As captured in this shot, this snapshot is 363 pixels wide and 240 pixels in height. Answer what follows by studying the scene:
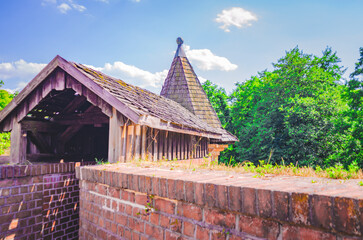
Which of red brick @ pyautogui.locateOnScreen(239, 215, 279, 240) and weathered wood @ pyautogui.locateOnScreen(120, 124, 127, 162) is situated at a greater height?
weathered wood @ pyautogui.locateOnScreen(120, 124, 127, 162)

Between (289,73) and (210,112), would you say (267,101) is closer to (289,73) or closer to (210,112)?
(289,73)

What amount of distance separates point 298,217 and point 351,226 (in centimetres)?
27

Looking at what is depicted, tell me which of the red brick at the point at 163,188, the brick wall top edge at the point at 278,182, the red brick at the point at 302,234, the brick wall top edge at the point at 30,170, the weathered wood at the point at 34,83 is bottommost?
→ the brick wall top edge at the point at 30,170

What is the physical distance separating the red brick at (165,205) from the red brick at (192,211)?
0.37 ft

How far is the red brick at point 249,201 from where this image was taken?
1609 millimetres

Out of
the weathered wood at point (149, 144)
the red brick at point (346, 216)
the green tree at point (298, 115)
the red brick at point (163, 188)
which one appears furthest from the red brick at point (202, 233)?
the green tree at point (298, 115)

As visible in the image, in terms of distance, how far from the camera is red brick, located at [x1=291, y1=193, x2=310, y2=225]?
1.40 metres

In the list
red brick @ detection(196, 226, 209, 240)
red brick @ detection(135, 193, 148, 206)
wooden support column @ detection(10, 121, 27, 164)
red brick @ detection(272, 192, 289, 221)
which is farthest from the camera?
wooden support column @ detection(10, 121, 27, 164)

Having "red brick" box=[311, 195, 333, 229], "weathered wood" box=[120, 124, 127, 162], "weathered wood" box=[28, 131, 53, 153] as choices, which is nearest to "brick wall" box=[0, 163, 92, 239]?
"weathered wood" box=[120, 124, 127, 162]

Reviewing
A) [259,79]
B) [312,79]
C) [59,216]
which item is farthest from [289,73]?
[59,216]

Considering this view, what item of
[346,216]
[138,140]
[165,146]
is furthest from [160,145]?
[346,216]

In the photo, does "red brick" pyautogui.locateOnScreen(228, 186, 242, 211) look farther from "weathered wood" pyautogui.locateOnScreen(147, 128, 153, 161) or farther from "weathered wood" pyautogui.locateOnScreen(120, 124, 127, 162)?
"weathered wood" pyautogui.locateOnScreen(147, 128, 153, 161)

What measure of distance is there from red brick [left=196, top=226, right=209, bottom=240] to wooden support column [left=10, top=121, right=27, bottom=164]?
5.91 m

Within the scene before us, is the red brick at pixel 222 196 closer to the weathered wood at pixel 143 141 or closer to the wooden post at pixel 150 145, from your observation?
the weathered wood at pixel 143 141
